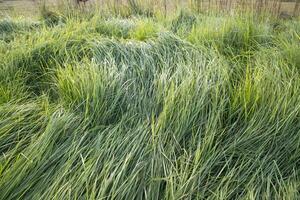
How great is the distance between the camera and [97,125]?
4.17 feet

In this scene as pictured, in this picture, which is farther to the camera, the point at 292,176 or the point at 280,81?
the point at 280,81

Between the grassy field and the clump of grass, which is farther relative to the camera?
the clump of grass

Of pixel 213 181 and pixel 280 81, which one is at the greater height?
pixel 280 81

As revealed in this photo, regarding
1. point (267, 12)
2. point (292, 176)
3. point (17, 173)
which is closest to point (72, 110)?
point (17, 173)

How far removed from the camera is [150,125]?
1.26 metres

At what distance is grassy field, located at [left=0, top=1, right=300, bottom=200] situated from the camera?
979mm

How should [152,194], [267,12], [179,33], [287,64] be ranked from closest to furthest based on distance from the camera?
[152,194]
[287,64]
[179,33]
[267,12]

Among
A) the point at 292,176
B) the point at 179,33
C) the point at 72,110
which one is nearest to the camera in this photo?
the point at 292,176

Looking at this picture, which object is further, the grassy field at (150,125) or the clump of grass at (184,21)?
the clump of grass at (184,21)

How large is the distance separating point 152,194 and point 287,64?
3.97ft

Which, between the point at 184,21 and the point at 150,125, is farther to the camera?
the point at 184,21

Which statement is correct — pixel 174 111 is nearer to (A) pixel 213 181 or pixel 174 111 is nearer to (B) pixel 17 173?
(A) pixel 213 181

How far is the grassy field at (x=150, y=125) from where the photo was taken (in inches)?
38.5

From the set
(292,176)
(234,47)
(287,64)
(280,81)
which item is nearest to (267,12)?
(234,47)
